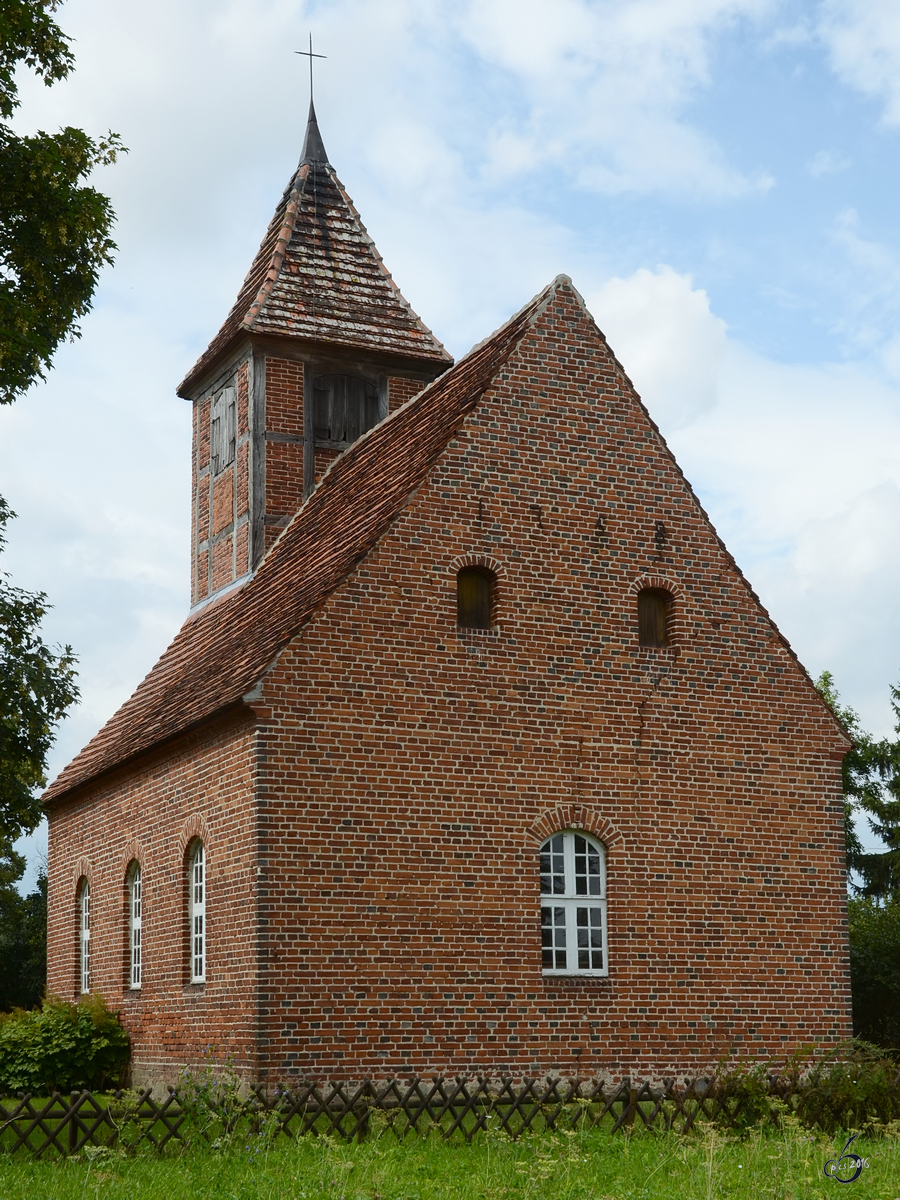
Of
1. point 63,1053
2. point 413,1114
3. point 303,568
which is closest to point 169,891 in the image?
point 63,1053

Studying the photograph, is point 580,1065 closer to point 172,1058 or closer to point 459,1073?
point 459,1073

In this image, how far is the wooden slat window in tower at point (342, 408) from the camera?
24.3 m

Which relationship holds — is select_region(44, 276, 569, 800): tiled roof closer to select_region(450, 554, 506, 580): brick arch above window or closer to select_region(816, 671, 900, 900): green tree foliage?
select_region(450, 554, 506, 580): brick arch above window

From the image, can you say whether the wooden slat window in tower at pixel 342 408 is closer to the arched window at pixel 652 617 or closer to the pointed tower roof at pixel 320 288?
the pointed tower roof at pixel 320 288

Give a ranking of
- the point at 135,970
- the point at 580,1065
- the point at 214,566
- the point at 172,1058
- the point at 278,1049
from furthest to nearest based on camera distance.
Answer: the point at 214,566
the point at 135,970
the point at 172,1058
the point at 580,1065
the point at 278,1049

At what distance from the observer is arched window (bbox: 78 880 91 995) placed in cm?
2352

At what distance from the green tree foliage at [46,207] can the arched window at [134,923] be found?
7026 mm

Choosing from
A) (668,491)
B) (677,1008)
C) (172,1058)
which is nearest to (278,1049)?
(172,1058)

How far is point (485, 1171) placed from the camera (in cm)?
1152

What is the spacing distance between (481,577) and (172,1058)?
6783 millimetres

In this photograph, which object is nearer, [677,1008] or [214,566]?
[677,1008]

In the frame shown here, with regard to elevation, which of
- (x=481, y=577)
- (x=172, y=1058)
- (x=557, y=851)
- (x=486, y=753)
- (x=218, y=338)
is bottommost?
(x=172, y=1058)

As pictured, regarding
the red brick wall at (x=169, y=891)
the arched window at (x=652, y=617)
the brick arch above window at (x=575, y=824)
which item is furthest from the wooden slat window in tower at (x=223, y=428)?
the brick arch above window at (x=575, y=824)

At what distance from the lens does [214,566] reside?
25.0m
